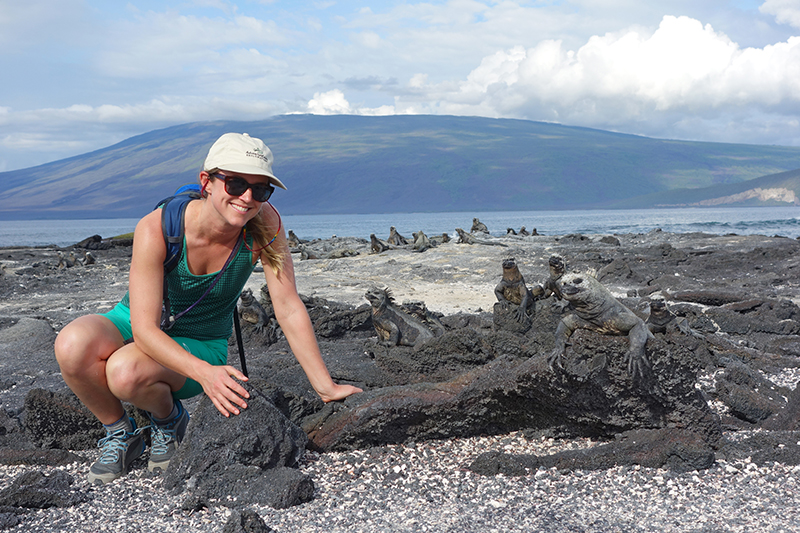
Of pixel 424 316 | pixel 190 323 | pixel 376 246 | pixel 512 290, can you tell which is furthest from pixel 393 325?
pixel 376 246

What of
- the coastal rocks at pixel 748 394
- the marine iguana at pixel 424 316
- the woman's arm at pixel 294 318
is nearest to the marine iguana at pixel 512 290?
the marine iguana at pixel 424 316

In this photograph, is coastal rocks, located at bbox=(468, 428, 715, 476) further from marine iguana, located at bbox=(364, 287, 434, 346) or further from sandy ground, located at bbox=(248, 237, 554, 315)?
sandy ground, located at bbox=(248, 237, 554, 315)

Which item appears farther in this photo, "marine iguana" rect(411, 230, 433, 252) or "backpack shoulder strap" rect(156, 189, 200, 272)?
"marine iguana" rect(411, 230, 433, 252)

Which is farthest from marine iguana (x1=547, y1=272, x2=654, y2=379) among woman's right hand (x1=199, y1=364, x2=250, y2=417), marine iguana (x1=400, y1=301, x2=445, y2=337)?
marine iguana (x1=400, y1=301, x2=445, y2=337)

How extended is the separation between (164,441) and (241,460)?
0.64 meters

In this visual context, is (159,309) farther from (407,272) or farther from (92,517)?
Result: (407,272)

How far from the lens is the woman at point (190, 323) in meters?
2.95

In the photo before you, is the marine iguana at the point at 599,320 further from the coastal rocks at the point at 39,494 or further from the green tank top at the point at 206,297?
the coastal rocks at the point at 39,494

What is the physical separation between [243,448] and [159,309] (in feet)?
2.66

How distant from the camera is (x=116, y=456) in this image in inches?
130

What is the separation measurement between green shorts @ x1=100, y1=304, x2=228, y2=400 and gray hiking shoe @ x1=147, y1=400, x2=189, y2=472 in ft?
0.46

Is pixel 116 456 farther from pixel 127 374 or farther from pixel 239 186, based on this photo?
pixel 239 186

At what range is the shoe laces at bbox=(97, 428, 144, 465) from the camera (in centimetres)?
330

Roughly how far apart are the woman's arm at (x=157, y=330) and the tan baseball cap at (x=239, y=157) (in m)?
0.45
